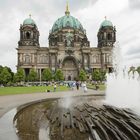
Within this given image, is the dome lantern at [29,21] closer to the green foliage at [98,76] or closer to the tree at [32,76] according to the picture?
the tree at [32,76]

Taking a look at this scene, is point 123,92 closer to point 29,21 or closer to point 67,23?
point 29,21

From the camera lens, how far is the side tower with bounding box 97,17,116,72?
90.2 meters

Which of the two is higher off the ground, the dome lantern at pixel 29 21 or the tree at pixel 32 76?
the dome lantern at pixel 29 21

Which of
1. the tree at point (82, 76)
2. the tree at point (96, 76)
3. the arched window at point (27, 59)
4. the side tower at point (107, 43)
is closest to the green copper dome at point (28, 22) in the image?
the arched window at point (27, 59)

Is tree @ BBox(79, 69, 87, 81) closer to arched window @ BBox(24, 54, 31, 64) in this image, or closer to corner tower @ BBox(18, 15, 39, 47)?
arched window @ BBox(24, 54, 31, 64)

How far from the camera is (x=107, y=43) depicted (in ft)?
299

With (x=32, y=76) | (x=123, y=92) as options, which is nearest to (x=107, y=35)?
(x=32, y=76)

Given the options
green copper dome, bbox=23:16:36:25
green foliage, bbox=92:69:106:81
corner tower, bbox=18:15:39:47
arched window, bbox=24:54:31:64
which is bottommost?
green foliage, bbox=92:69:106:81

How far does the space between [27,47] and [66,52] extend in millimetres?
15337

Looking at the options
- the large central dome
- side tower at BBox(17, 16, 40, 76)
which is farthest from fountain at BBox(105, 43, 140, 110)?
the large central dome

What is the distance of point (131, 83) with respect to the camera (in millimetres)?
16281

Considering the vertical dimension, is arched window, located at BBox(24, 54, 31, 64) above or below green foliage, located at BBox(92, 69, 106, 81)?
above

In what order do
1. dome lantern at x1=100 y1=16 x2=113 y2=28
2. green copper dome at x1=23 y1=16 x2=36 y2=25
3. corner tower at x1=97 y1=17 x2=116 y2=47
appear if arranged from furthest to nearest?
dome lantern at x1=100 y1=16 x2=113 y2=28
corner tower at x1=97 y1=17 x2=116 y2=47
green copper dome at x1=23 y1=16 x2=36 y2=25

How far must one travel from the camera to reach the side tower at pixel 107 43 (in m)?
90.2
